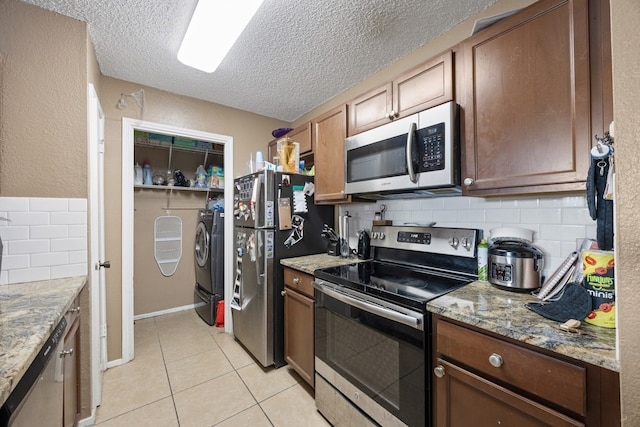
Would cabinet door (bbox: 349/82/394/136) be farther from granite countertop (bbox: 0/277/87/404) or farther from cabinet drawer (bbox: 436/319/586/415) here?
granite countertop (bbox: 0/277/87/404)


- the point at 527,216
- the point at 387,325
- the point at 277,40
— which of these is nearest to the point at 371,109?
the point at 277,40

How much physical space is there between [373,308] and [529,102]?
1124mm

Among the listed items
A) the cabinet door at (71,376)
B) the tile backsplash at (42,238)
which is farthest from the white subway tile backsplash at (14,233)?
the cabinet door at (71,376)

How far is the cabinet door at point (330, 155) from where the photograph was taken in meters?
1.94

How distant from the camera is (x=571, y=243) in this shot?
46.8 inches

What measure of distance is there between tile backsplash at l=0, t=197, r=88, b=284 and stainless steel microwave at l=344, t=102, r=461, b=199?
5.58ft

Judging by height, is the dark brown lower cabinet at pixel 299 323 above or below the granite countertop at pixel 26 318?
below

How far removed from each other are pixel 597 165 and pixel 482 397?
2.89 ft

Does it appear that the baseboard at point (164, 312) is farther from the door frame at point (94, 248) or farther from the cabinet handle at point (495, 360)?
the cabinet handle at point (495, 360)

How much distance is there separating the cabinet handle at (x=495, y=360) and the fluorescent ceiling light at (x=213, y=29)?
1.79 m

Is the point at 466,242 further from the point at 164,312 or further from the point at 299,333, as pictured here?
the point at 164,312

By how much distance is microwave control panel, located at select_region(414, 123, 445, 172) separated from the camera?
4.32 ft

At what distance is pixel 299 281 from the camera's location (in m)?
1.86

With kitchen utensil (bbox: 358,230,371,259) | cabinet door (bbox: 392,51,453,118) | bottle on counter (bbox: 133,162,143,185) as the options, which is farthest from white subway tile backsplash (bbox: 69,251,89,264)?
cabinet door (bbox: 392,51,453,118)
